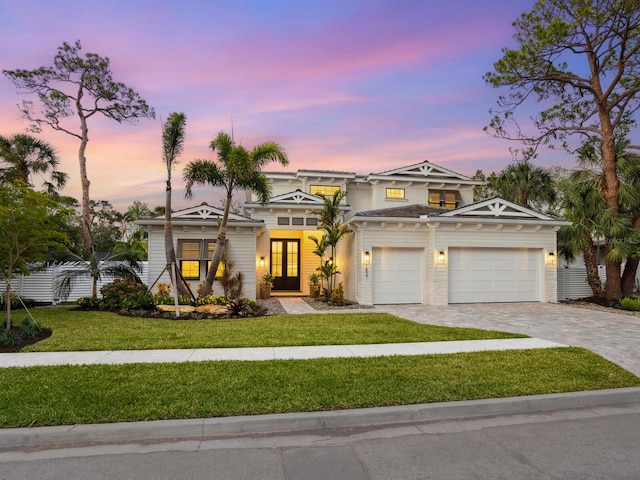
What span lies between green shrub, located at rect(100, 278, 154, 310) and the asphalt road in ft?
30.9

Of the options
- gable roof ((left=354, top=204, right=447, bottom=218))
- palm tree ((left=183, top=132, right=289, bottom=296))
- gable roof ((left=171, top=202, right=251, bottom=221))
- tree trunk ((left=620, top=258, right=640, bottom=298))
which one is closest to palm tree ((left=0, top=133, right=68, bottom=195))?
gable roof ((left=171, top=202, right=251, bottom=221))

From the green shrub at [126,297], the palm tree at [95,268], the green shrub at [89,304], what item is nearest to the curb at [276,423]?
the green shrub at [126,297]

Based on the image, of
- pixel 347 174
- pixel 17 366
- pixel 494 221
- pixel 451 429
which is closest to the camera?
pixel 451 429

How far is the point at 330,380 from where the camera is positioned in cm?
539

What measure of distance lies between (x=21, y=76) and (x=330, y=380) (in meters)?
25.6

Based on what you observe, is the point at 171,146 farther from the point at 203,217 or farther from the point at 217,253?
the point at 217,253

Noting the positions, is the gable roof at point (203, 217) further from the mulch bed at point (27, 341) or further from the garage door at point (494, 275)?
the garage door at point (494, 275)

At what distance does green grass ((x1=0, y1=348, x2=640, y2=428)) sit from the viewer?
14.4ft

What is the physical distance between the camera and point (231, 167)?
12.8 meters

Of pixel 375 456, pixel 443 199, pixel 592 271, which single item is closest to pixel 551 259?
pixel 592 271

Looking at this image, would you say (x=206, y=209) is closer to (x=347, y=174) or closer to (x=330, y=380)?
(x=347, y=174)

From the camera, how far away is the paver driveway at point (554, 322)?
7895mm

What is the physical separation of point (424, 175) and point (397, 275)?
8.54m

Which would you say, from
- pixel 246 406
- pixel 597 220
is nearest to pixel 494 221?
pixel 597 220
